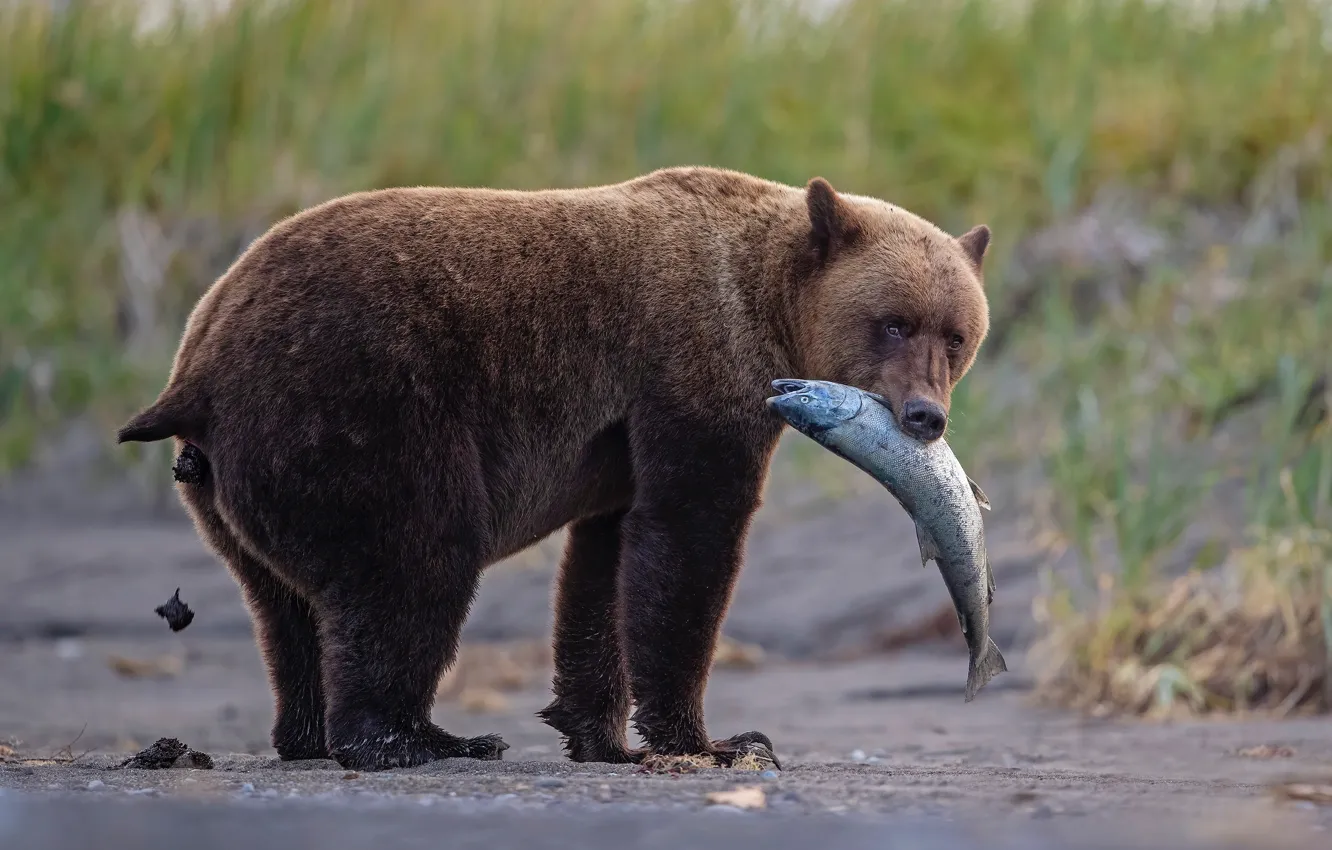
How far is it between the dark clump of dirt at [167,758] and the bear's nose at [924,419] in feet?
7.33

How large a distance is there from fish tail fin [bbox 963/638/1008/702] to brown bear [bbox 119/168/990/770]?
67 centimetres

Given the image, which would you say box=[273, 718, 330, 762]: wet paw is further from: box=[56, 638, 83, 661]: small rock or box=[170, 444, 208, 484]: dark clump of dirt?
box=[56, 638, 83, 661]: small rock

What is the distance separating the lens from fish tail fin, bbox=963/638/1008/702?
17.4 ft

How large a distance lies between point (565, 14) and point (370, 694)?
868 cm

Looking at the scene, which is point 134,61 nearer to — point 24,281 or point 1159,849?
point 24,281

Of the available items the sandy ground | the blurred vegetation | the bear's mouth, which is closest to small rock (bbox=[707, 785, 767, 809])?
the sandy ground

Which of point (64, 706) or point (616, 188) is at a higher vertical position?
point (616, 188)

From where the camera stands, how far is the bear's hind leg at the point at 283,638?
5297 millimetres

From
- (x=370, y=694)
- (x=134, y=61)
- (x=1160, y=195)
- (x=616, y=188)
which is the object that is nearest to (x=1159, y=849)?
(x=370, y=694)

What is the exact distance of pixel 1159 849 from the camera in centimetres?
379

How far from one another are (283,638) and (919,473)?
6.29ft

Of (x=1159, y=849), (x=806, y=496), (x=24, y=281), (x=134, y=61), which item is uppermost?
(x=134, y=61)

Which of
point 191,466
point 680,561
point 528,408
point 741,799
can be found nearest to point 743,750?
point 680,561

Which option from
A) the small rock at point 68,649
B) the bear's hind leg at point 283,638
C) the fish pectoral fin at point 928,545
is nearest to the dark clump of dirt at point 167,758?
the bear's hind leg at point 283,638
